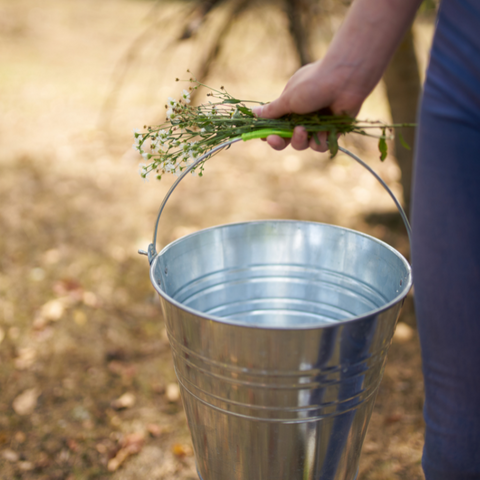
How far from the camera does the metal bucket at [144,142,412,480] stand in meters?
0.91

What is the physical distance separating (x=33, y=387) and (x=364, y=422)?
1.45 metres

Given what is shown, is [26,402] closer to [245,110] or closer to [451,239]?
[245,110]

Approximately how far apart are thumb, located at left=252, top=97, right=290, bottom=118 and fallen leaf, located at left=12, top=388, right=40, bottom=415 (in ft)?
4.90

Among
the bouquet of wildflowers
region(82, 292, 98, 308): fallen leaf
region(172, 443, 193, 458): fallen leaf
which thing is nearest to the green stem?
the bouquet of wildflowers

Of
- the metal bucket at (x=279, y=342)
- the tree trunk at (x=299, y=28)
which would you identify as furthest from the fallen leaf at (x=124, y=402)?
the tree trunk at (x=299, y=28)

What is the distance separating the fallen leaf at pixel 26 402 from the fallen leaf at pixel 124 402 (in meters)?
0.32

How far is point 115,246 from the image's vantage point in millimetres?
2918

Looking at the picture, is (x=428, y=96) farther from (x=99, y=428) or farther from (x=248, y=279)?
(x=99, y=428)

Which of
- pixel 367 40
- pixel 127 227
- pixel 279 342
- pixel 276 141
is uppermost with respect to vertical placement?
pixel 367 40

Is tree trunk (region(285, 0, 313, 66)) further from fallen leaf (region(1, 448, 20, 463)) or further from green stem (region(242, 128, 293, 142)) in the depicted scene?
fallen leaf (region(1, 448, 20, 463))

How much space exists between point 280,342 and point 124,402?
1.24 metres

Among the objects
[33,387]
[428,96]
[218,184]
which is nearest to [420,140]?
[428,96]

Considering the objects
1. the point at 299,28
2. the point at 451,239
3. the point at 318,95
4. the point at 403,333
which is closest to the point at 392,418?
the point at 403,333

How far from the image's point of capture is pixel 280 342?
887 millimetres
